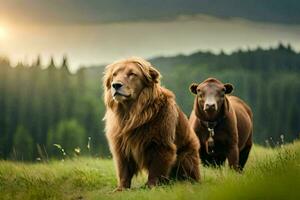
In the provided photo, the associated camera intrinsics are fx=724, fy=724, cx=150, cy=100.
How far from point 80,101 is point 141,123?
3259 inches

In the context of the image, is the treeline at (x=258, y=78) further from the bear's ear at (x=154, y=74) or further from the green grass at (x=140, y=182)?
the bear's ear at (x=154, y=74)

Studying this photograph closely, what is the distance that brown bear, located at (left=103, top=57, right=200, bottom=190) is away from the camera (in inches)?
395

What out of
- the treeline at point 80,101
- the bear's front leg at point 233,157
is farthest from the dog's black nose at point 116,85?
the treeline at point 80,101

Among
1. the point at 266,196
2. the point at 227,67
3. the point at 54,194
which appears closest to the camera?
the point at 266,196

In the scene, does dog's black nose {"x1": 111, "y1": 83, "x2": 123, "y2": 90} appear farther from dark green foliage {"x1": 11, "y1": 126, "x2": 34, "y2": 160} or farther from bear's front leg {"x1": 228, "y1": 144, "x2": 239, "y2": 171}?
dark green foliage {"x1": 11, "y1": 126, "x2": 34, "y2": 160}

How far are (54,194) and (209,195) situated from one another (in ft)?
9.93

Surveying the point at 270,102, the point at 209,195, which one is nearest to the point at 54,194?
the point at 209,195

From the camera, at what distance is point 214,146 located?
41.2 ft

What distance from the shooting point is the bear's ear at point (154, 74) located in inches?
402

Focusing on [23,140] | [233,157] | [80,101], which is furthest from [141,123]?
[80,101]

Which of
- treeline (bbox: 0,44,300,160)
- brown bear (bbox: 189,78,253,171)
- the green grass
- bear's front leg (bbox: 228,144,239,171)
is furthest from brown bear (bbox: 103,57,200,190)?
treeline (bbox: 0,44,300,160)

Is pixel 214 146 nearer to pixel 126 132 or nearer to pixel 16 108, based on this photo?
pixel 126 132

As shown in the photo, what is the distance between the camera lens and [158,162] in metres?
10.0

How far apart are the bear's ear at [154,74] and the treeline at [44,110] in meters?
66.9
